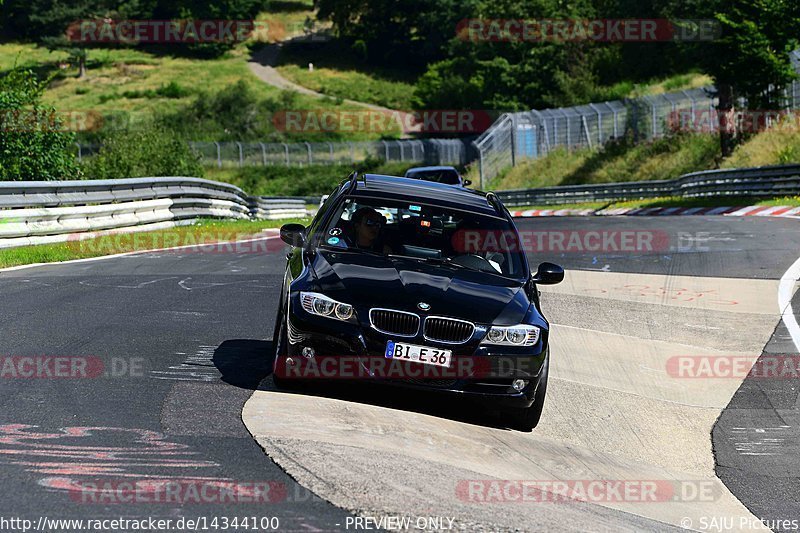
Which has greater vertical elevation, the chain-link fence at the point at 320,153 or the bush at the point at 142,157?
the bush at the point at 142,157

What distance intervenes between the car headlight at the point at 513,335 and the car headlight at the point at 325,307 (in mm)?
922

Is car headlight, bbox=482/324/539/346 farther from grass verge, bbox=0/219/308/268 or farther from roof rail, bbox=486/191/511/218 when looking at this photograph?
grass verge, bbox=0/219/308/268

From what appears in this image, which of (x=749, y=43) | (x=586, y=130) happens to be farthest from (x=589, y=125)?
(x=749, y=43)

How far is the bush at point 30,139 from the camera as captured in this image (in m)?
23.6

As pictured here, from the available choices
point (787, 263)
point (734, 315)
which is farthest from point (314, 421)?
point (787, 263)

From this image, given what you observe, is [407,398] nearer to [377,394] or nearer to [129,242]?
[377,394]

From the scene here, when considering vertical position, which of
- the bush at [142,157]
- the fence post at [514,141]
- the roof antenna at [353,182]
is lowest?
the fence post at [514,141]

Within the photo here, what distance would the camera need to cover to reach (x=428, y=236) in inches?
345

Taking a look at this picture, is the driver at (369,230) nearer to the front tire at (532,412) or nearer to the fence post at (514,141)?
the front tire at (532,412)

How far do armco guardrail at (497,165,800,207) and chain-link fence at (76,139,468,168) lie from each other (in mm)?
24428

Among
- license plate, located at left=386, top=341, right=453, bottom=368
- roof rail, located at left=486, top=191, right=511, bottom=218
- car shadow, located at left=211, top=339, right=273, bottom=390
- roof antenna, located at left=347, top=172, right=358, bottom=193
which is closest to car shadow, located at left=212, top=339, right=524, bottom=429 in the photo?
car shadow, located at left=211, top=339, right=273, bottom=390

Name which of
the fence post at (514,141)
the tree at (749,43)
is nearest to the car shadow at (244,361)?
the tree at (749,43)

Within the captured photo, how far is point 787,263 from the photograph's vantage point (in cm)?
1650

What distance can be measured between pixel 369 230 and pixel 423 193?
2.41 feet
